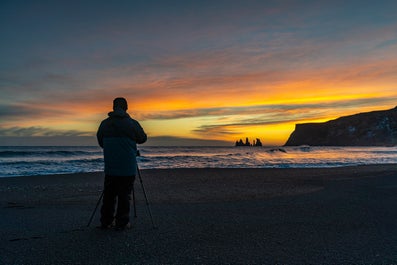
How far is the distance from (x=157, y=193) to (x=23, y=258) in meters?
6.27

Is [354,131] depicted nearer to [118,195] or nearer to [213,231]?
[213,231]

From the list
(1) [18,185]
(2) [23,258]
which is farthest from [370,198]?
(1) [18,185]

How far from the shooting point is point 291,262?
430 cm

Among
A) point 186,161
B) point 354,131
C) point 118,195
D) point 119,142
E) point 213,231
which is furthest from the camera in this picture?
point 354,131

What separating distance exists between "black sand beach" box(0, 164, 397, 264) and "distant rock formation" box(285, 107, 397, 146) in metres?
130

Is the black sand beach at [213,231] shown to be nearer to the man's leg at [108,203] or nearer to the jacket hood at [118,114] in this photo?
the man's leg at [108,203]

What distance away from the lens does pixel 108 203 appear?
6219 millimetres

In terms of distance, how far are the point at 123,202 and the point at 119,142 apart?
106 centimetres

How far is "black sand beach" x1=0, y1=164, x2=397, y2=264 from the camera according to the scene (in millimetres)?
4527

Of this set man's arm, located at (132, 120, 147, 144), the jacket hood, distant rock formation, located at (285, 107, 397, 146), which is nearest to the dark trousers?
man's arm, located at (132, 120, 147, 144)

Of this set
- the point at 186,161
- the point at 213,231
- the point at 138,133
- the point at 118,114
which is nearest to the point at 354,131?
the point at 186,161

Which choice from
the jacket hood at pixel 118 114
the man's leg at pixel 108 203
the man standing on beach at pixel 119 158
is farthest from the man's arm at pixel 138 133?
the man's leg at pixel 108 203

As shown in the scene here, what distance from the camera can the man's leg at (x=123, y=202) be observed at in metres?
6.00

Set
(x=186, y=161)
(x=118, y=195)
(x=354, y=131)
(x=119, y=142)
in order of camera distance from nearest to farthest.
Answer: (x=119, y=142) → (x=118, y=195) → (x=186, y=161) → (x=354, y=131)
